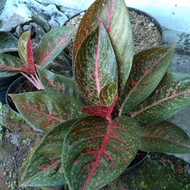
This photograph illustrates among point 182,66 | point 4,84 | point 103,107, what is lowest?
point 4,84

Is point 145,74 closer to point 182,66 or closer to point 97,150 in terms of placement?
point 97,150

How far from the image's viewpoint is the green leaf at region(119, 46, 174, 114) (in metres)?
0.80

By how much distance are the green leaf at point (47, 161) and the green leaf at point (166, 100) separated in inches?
9.0

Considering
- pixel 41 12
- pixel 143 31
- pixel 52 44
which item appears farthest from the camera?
pixel 41 12

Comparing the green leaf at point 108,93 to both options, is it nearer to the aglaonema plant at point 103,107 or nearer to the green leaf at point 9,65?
the aglaonema plant at point 103,107

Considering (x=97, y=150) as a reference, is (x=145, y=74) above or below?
above

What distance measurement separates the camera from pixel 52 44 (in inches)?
46.2

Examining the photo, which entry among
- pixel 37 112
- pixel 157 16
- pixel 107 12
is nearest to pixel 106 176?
pixel 37 112

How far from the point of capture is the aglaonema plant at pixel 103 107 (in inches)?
26.7

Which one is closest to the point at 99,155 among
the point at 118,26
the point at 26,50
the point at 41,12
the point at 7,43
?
the point at 118,26

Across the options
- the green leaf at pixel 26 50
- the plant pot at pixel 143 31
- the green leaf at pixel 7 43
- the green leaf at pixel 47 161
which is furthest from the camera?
the plant pot at pixel 143 31

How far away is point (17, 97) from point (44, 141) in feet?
0.54

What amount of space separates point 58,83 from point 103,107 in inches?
10.6

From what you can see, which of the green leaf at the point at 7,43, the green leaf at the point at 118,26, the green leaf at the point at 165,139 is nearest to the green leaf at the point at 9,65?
the green leaf at the point at 7,43
